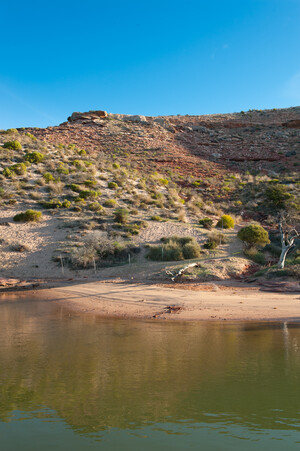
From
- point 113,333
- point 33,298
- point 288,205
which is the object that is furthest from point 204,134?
point 113,333

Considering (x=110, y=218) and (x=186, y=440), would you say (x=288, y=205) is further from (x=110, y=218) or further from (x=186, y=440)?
(x=186, y=440)

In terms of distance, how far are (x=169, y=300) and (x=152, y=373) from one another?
295 inches

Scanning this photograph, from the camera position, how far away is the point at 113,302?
14.6 meters

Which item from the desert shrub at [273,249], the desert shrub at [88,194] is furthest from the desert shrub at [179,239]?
the desert shrub at [88,194]

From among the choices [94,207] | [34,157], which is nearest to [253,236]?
[94,207]

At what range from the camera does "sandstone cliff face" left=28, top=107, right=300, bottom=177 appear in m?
50.2

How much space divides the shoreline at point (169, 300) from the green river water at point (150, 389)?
195 centimetres

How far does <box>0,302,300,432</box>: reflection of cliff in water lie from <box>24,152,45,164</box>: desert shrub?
95.4 ft

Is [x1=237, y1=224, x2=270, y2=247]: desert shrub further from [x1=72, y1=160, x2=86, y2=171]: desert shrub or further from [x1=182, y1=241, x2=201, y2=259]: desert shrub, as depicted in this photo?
[x1=72, y1=160, x2=86, y2=171]: desert shrub

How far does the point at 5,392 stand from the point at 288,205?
33.1 m

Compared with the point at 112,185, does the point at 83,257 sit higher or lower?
lower

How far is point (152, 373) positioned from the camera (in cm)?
684

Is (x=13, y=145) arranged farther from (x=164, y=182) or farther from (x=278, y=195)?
(x=278, y=195)

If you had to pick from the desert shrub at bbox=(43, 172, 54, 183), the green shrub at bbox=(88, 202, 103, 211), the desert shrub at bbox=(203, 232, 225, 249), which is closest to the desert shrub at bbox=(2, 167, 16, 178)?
the desert shrub at bbox=(43, 172, 54, 183)
